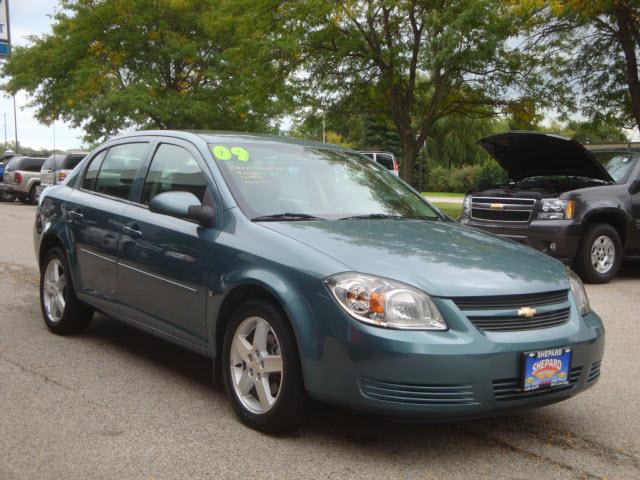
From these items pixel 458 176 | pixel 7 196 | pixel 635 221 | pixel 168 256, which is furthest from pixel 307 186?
pixel 458 176

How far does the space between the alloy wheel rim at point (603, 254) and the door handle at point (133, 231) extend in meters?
6.31

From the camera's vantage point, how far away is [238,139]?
505 cm

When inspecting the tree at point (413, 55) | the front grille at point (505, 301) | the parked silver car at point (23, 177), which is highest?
the tree at point (413, 55)

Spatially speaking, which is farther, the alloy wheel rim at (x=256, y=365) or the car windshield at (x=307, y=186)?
the car windshield at (x=307, y=186)

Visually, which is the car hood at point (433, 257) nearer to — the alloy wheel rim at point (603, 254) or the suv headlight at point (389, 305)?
the suv headlight at point (389, 305)

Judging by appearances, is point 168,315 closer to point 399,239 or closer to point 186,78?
point 399,239

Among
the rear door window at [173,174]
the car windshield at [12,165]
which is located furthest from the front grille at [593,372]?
the car windshield at [12,165]

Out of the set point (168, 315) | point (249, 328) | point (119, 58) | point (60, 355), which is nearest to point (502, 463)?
point (249, 328)

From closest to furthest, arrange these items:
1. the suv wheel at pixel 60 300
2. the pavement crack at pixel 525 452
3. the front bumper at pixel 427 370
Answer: the front bumper at pixel 427 370 < the pavement crack at pixel 525 452 < the suv wheel at pixel 60 300

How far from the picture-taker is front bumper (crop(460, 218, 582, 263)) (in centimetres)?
941

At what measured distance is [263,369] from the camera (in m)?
3.95

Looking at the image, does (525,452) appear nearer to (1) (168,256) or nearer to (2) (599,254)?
(1) (168,256)

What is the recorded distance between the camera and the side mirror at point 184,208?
441 centimetres

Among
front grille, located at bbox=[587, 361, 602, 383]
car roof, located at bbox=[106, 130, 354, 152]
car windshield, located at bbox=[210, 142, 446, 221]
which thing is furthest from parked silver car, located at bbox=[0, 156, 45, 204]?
front grille, located at bbox=[587, 361, 602, 383]
